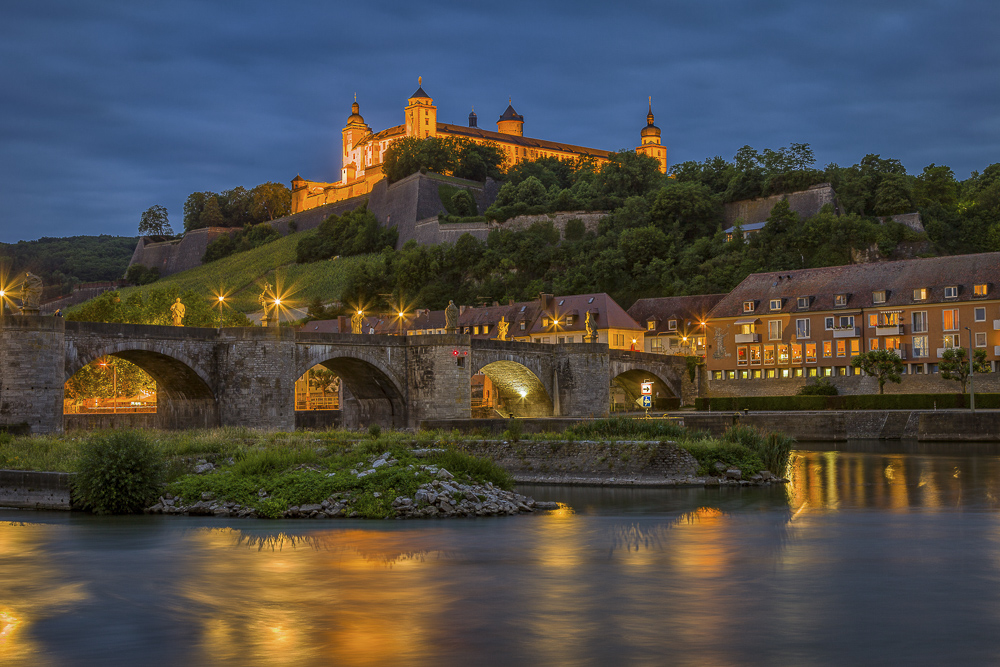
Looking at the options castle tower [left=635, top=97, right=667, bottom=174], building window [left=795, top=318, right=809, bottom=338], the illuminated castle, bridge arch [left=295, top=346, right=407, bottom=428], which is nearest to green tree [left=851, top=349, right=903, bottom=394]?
building window [left=795, top=318, right=809, bottom=338]

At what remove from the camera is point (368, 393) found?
52156 mm

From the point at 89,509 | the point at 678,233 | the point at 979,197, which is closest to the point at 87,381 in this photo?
the point at 89,509

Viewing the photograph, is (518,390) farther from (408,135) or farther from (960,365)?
(408,135)

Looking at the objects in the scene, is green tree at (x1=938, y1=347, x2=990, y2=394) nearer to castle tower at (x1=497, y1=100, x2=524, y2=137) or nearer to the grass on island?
the grass on island

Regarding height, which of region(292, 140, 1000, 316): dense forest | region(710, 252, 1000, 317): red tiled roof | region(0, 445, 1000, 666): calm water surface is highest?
region(292, 140, 1000, 316): dense forest

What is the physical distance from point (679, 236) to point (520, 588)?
304ft

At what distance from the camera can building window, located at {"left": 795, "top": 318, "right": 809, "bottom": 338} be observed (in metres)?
73.9

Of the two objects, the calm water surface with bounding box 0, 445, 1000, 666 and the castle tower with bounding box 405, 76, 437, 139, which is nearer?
the calm water surface with bounding box 0, 445, 1000, 666

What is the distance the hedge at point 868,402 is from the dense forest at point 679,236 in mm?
30480

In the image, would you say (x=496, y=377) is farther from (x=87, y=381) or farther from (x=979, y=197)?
(x=979, y=197)

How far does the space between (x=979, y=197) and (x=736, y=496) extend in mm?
82879

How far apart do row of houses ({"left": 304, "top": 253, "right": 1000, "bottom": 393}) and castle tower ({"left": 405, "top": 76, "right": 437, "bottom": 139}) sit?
83.7 metres

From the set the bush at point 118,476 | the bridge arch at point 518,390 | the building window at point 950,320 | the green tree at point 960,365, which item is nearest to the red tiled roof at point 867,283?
the building window at point 950,320

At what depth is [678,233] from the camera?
10594 cm
